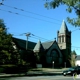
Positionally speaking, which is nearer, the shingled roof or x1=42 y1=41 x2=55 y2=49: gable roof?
the shingled roof

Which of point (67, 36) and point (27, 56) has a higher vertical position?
point (67, 36)

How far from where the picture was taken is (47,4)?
1422cm

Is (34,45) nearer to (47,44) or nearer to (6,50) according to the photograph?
(47,44)

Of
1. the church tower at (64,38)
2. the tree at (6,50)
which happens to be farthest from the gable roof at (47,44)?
the tree at (6,50)

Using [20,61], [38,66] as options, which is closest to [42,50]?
[38,66]

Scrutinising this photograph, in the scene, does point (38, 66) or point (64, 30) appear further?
point (64, 30)

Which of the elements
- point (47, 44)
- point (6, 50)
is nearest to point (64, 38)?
point (47, 44)

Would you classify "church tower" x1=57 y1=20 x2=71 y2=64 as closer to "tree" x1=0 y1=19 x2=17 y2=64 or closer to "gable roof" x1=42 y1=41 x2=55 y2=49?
"gable roof" x1=42 y1=41 x2=55 y2=49

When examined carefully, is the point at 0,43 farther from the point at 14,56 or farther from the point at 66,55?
the point at 66,55

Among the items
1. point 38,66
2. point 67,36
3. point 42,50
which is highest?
point 67,36

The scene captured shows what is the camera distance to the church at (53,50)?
270 feet

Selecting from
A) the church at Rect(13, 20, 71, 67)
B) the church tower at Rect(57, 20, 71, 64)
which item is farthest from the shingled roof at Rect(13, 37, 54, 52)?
the church tower at Rect(57, 20, 71, 64)

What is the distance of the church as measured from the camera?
82.2 metres

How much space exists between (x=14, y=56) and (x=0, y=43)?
3.75m
